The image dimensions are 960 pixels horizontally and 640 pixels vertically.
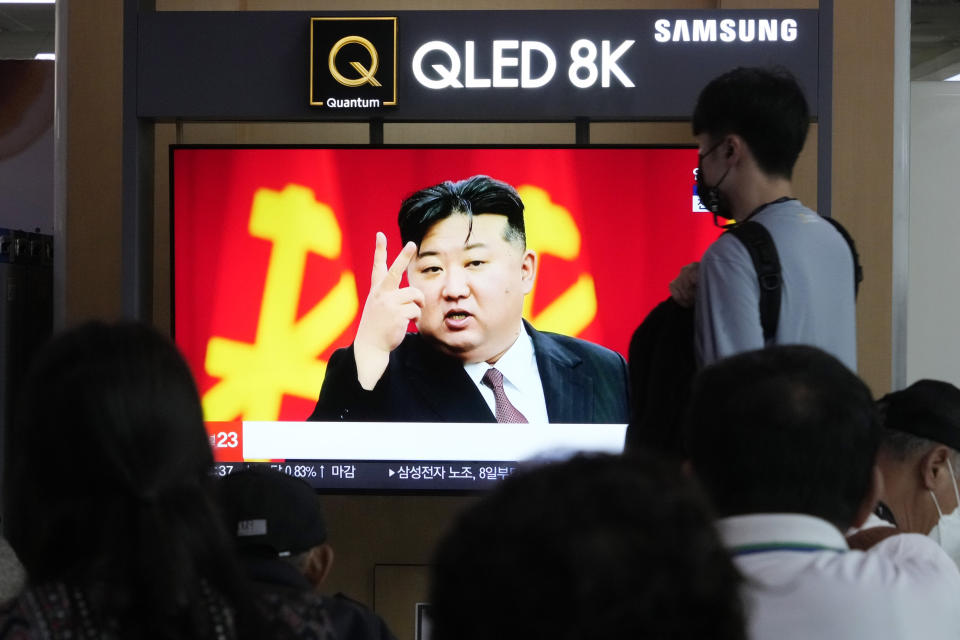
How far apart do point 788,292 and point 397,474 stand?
2015 millimetres

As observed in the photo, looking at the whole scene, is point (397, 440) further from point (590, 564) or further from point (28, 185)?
point (590, 564)

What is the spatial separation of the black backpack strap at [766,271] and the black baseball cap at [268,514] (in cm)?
86

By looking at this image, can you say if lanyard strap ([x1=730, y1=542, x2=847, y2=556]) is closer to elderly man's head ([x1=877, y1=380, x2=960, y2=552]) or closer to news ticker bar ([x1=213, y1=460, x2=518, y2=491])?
elderly man's head ([x1=877, y1=380, x2=960, y2=552])

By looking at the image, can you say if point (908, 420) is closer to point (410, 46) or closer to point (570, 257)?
point (570, 257)

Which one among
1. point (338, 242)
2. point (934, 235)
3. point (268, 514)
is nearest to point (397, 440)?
point (338, 242)

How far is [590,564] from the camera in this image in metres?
0.65

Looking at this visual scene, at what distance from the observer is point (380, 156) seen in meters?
3.73

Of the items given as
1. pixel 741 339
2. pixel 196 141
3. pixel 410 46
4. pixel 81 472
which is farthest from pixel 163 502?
pixel 196 141

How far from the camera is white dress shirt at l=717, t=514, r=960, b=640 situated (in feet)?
3.83

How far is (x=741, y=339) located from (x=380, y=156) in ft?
6.97

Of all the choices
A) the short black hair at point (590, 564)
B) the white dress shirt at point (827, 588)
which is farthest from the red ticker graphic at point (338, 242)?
the short black hair at point (590, 564)

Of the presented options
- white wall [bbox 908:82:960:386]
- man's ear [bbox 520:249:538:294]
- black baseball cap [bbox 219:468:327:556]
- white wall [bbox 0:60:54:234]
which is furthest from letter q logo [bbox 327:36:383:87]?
white wall [bbox 908:82:960:386]

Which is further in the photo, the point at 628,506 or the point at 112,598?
the point at 112,598

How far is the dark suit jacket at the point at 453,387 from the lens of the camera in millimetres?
3688
